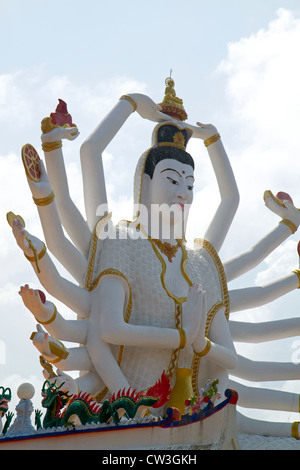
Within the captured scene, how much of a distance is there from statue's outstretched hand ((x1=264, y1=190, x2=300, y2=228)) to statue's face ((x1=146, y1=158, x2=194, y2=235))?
63.5 inches

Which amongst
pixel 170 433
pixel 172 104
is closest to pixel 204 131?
pixel 172 104

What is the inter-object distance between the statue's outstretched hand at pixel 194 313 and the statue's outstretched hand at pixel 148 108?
9.01 feet

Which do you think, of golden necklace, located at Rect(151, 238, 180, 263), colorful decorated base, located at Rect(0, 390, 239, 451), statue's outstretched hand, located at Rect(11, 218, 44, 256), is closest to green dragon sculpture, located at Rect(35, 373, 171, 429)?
colorful decorated base, located at Rect(0, 390, 239, 451)

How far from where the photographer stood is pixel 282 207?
13227 mm

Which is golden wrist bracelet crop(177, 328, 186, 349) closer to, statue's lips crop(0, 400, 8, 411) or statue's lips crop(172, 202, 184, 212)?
statue's lips crop(172, 202, 184, 212)

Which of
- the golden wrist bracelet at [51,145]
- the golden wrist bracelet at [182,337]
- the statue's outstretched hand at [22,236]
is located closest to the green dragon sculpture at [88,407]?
the golden wrist bracelet at [182,337]

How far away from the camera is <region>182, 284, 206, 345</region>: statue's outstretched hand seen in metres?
10.9

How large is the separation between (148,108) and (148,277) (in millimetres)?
2505

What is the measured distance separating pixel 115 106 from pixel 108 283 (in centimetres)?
259

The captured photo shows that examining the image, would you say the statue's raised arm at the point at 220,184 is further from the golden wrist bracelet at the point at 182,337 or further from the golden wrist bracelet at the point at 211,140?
the golden wrist bracelet at the point at 182,337

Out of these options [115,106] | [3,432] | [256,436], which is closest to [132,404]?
[3,432]

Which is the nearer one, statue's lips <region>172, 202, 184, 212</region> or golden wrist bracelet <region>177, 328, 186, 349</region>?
golden wrist bracelet <region>177, 328, 186, 349</region>

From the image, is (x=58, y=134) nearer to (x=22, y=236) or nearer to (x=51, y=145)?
(x=51, y=145)

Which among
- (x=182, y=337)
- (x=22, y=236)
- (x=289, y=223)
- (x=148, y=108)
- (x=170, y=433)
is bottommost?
(x=170, y=433)
